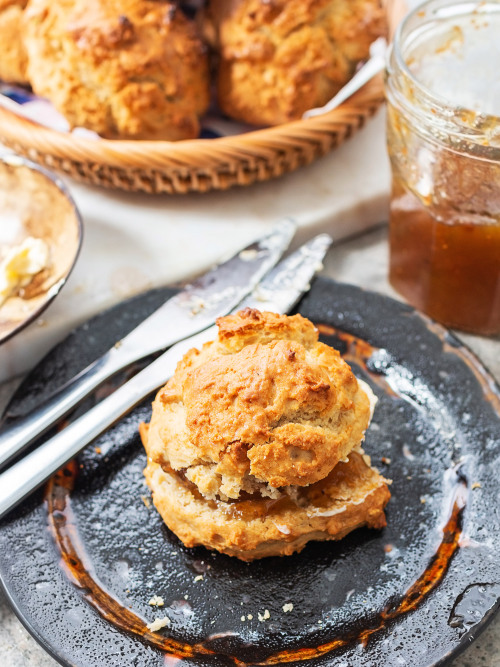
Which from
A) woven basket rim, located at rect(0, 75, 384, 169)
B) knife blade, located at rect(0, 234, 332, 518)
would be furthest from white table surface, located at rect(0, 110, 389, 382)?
knife blade, located at rect(0, 234, 332, 518)

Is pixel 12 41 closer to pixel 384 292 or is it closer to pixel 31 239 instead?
pixel 31 239

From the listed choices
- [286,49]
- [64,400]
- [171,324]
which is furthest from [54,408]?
[286,49]

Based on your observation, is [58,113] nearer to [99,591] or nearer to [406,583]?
[99,591]

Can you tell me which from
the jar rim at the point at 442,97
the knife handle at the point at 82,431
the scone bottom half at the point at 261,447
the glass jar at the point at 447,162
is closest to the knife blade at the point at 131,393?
the knife handle at the point at 82,431

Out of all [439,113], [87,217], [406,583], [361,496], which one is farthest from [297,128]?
[406,583]

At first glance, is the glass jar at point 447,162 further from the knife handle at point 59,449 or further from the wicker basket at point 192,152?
the knife handle at point 59,449
